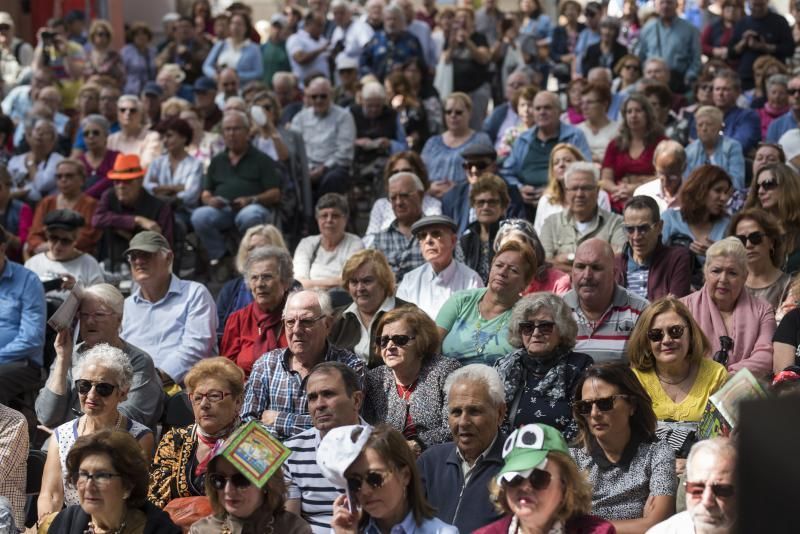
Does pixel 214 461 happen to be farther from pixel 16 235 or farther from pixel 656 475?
pixel 16 235

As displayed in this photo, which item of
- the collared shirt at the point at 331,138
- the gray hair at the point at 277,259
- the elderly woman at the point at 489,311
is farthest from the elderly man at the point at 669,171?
the collared shirt at the point at 331,138

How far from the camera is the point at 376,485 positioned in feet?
12.4

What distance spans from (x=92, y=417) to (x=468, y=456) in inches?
65.3

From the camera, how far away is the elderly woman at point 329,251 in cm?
812

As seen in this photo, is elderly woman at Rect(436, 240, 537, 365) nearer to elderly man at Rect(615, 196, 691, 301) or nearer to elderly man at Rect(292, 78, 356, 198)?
elderly man at Rect(615, 196, 691, 301)

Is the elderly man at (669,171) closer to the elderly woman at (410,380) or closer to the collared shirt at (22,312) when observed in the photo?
the elderly woman at (410,380)

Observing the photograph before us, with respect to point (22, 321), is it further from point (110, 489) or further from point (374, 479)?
point (374, 479)

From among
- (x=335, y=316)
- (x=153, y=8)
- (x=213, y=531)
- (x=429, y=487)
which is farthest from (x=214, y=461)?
(x=153, y=8)

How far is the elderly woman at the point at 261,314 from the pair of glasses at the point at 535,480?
10.2 ft

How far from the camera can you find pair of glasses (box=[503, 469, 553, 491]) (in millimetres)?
3539

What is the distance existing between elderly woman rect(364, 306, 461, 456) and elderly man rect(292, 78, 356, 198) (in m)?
5.36

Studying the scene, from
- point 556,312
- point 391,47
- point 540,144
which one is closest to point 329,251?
point 540,144

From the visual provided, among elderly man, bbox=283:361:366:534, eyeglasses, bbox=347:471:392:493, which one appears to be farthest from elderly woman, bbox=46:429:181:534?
eyeglasses, bbox=347:471:392:493

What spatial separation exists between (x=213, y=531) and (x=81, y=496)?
1.70 ft
